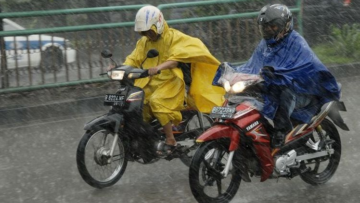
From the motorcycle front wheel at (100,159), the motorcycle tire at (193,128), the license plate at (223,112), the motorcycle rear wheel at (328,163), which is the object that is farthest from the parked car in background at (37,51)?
the license plate at (223,112)

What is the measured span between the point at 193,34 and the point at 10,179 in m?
4.77

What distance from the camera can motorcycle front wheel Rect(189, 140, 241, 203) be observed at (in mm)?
5727

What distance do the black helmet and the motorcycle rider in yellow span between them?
3.52 ft

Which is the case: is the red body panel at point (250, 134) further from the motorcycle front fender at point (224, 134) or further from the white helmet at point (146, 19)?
the white helmet at point (146, 19)

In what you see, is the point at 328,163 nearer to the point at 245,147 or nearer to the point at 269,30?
the point at 245,147

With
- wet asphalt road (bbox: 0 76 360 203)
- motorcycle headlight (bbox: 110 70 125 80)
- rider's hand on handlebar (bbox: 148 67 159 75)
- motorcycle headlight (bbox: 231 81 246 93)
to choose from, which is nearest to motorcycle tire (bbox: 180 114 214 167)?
wet asphalt road (bbox: 0 76 360 203)

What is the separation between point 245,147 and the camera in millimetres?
6047

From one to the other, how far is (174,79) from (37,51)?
348 cm

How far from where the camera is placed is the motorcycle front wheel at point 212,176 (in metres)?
5.73

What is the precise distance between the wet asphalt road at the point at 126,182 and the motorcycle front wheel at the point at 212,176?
34cm

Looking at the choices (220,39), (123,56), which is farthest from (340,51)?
(123,56)

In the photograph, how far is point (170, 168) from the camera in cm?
755

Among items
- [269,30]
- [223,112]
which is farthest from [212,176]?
[269,30]

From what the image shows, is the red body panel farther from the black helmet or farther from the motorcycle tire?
the motorcycle tire
